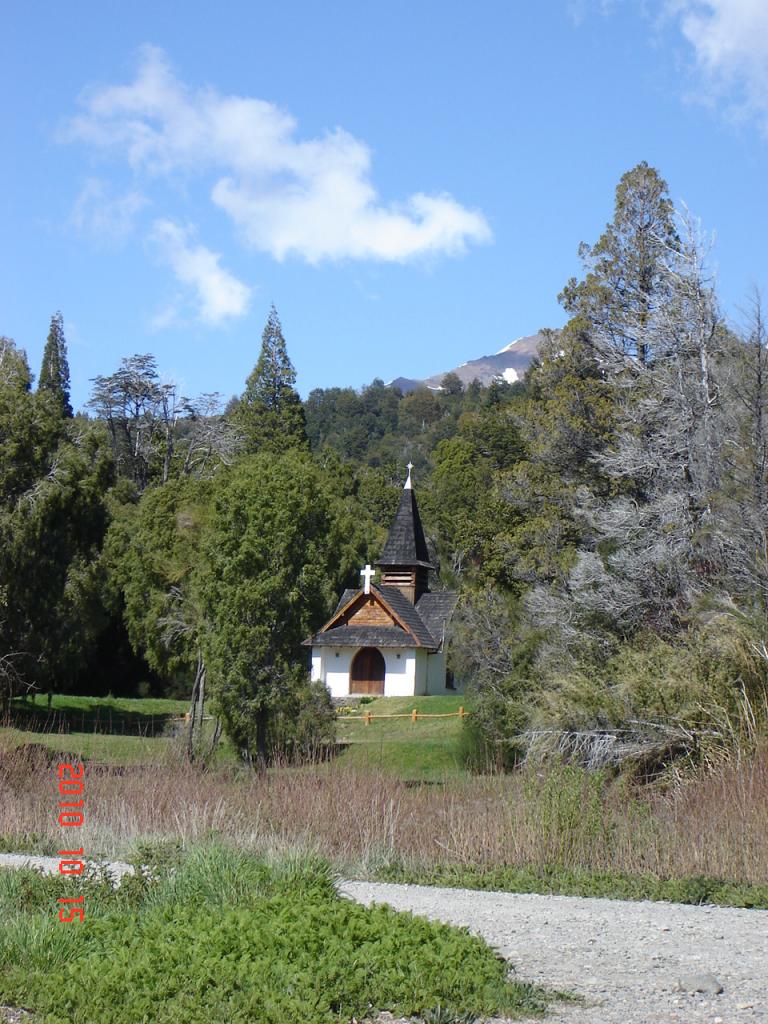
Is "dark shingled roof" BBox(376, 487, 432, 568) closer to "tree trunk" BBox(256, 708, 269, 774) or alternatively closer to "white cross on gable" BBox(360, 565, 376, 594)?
"white cross on gable" BBox(360, 565, 376, 594)

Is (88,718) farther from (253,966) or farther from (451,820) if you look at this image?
(253,966)

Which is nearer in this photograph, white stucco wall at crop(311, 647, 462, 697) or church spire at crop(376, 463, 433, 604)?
white stucco wall at crop(311, 647, 462, 697)

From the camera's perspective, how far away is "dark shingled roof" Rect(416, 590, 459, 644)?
1969 inches

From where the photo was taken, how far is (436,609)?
5131 cm

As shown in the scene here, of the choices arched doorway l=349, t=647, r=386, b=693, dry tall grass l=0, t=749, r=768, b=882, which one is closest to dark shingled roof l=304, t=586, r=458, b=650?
arched doorway l=349, t=647, r=386, b=693

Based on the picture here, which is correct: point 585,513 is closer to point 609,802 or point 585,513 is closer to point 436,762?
point 436,762

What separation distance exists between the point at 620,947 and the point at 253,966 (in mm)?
2914

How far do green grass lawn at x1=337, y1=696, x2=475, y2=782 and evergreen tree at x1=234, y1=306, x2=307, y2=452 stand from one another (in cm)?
2042

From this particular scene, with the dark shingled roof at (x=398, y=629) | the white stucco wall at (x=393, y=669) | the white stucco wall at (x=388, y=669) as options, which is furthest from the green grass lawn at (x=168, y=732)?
the dark shingled roof at (x=398, y=629)

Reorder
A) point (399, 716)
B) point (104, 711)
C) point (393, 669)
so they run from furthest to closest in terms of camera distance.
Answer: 1. point (393, 669)
2. point (399, 716)
3. point (104, 711)

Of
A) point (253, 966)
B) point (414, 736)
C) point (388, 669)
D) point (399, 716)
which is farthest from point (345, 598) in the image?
point (253, 966)

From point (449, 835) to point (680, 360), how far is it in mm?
13545

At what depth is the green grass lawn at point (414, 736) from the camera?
25.6 m

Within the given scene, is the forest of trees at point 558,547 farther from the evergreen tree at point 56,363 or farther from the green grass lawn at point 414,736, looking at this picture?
the evergreen tree at point 56,363
